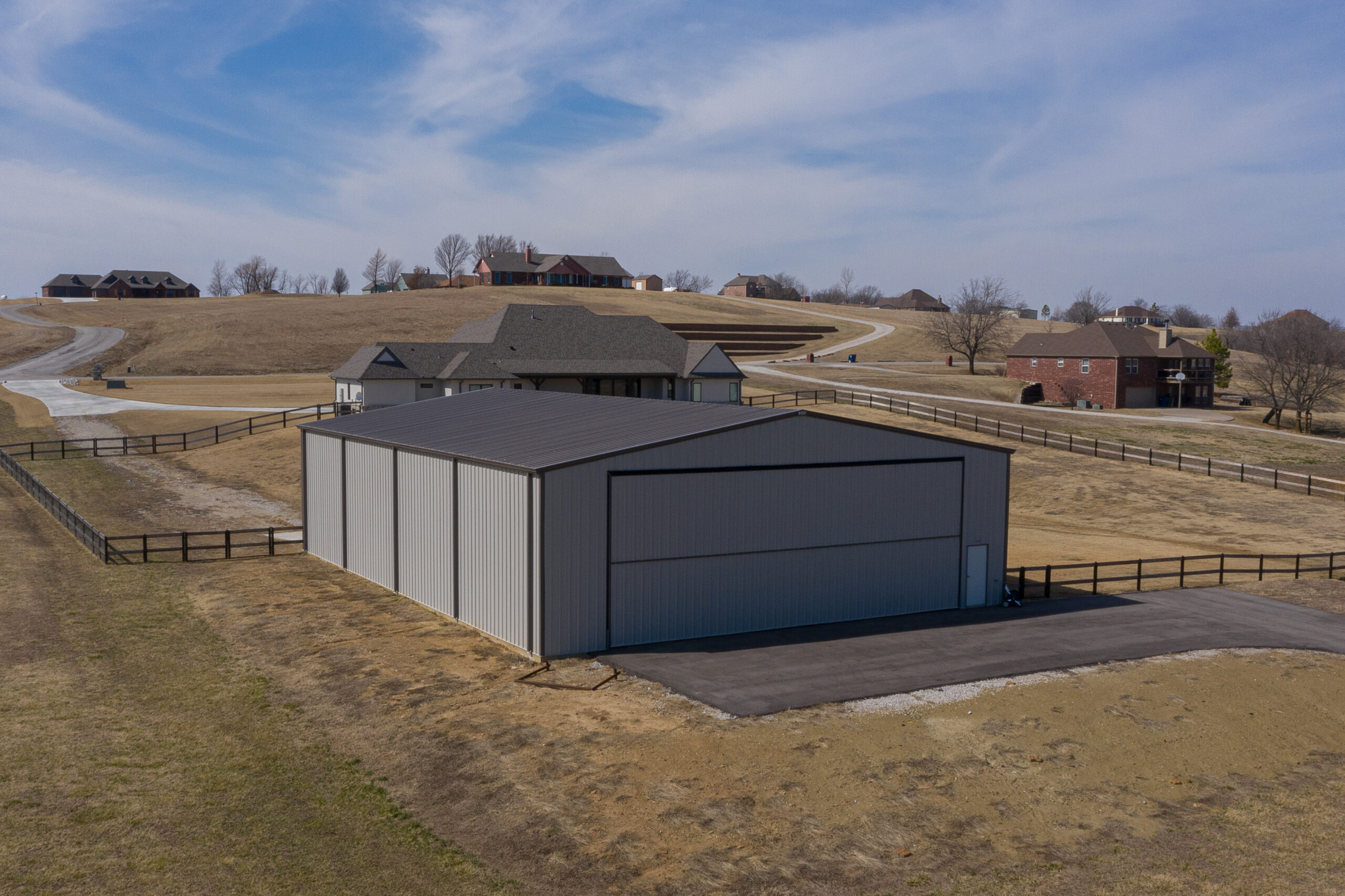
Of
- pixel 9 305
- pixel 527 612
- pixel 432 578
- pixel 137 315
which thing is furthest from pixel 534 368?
pixel 9 305

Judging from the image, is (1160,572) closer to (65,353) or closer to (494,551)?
(494,551)

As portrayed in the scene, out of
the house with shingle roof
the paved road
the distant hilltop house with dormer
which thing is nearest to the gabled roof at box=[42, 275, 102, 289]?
the distant hilltop house with dormer

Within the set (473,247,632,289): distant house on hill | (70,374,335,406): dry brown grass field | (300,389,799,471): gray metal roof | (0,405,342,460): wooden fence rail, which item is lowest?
(0,405,342,460): wooden fence rail

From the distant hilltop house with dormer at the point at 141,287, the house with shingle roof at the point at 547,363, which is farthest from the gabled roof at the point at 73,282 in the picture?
the house with shingle roof at the point at 547,363

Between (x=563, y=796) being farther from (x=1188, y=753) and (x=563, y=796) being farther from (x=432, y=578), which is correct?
(x=432, y=578)

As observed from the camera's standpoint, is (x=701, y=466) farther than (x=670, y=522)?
Yes

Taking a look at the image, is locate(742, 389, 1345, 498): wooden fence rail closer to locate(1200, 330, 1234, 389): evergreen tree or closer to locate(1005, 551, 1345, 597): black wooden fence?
locate(1005, 551, 1345, 597): black wooden fence

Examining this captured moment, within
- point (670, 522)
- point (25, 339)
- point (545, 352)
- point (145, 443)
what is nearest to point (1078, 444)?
point (545, 352)

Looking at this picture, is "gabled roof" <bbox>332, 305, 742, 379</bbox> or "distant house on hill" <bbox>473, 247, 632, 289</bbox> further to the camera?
"distant house on hill" <bbox>473, 247, 632, 289</bbox>
